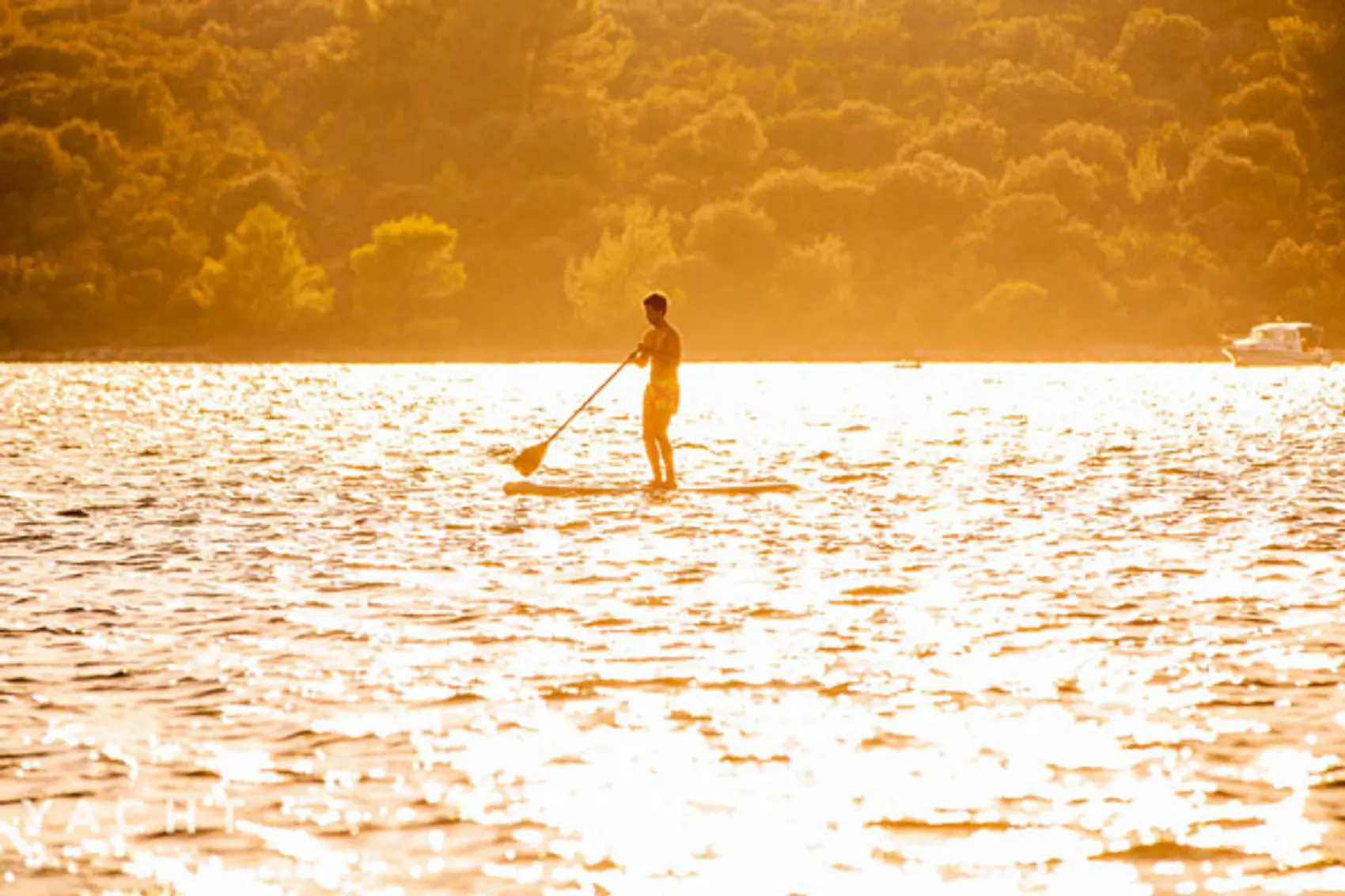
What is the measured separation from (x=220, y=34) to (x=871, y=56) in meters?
46.7

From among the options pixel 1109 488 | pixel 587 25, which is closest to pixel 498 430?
pixel 1109 488

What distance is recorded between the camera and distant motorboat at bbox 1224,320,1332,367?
326 feet

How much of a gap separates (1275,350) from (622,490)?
8075 cm

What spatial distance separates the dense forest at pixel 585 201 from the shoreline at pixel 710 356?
61 centimetres

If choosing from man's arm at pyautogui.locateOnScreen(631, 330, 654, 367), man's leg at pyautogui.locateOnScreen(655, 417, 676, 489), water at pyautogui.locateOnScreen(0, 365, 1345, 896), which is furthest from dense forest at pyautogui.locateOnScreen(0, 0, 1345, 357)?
man's arm at pyautogui.locateOnScreen(631, 330, 654, 367)

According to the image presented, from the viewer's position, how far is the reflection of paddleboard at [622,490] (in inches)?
977

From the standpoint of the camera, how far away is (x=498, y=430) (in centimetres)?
4519

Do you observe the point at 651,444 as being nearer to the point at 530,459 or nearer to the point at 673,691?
the point at 530,459

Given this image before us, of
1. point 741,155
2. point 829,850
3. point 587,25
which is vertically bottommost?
point 829,850

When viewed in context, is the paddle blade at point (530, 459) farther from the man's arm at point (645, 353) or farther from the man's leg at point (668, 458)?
the man's arm at point (645, 353)

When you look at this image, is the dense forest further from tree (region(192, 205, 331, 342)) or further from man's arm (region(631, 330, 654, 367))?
man's arm (region(631, 330, 654, 367))

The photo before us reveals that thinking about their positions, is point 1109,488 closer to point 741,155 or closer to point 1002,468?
point 1002,468

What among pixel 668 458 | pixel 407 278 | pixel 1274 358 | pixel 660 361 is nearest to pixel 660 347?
pixel 660 361

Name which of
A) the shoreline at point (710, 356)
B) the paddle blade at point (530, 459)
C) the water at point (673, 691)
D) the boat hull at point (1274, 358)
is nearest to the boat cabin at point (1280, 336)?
the boat hull at point (1274, 358)
